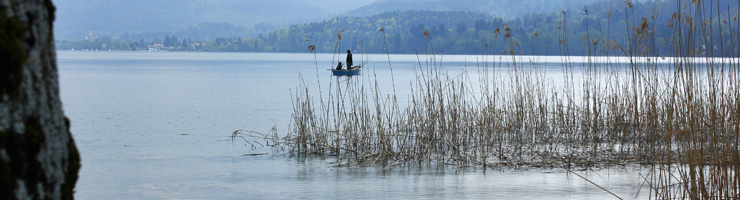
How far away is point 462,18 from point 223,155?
157 m

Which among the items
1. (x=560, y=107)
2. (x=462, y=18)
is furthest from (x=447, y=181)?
(x=462, y=18)

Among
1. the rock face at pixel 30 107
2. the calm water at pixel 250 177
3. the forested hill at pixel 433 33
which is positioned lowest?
the calm water at pixel 250 177

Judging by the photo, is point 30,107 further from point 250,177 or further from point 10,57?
point 250,177

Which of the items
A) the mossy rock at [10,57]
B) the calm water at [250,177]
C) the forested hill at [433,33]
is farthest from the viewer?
the forested hill at [433,33]

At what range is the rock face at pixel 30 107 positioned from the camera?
1.49 metres

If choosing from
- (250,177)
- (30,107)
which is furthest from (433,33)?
(30,107)

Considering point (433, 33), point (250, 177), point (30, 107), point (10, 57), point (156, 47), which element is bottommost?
point (250, 177)

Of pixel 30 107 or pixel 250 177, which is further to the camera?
pixel 250 177

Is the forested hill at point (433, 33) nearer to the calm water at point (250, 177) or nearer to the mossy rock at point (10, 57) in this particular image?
the calm water at point (250, 177)

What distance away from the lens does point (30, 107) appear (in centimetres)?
154

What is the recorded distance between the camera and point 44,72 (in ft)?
5.15

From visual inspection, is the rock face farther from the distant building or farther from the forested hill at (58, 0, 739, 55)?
the distant building

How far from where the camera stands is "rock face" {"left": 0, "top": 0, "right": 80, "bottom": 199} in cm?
149

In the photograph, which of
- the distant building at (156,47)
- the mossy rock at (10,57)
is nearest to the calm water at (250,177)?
the mossy rock at (10,57)
